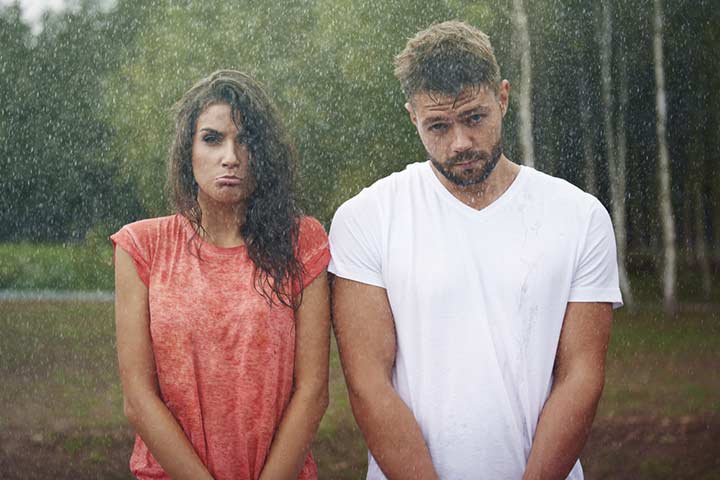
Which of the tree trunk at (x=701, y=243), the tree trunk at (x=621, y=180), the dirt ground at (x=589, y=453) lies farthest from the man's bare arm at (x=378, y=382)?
the tree trunk at (x=701, y=243)

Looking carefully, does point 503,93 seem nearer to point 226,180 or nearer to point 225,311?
point 226,180

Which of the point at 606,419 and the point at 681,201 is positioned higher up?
the point at 681,201

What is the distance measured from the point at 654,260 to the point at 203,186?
1133 cm

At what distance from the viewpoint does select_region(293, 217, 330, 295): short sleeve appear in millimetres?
2613

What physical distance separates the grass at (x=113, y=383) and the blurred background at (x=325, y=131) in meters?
0.04

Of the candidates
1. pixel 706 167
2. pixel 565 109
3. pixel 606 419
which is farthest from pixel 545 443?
pixel 706 167

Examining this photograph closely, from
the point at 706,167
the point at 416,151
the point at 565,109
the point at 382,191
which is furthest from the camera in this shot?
the point at 706,167

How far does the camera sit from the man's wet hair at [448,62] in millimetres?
2623

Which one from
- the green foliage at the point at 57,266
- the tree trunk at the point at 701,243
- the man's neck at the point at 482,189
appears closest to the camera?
the man's neck at the point at 482,189

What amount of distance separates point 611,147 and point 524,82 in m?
2.34

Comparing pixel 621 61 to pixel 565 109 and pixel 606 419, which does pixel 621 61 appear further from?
pixel 606 419

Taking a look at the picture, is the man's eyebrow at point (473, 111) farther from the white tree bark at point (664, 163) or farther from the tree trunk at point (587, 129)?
the tree trunk at point (587, 129)

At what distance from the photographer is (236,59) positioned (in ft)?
33.0

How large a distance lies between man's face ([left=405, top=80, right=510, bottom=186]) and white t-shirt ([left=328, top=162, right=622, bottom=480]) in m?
0.11
